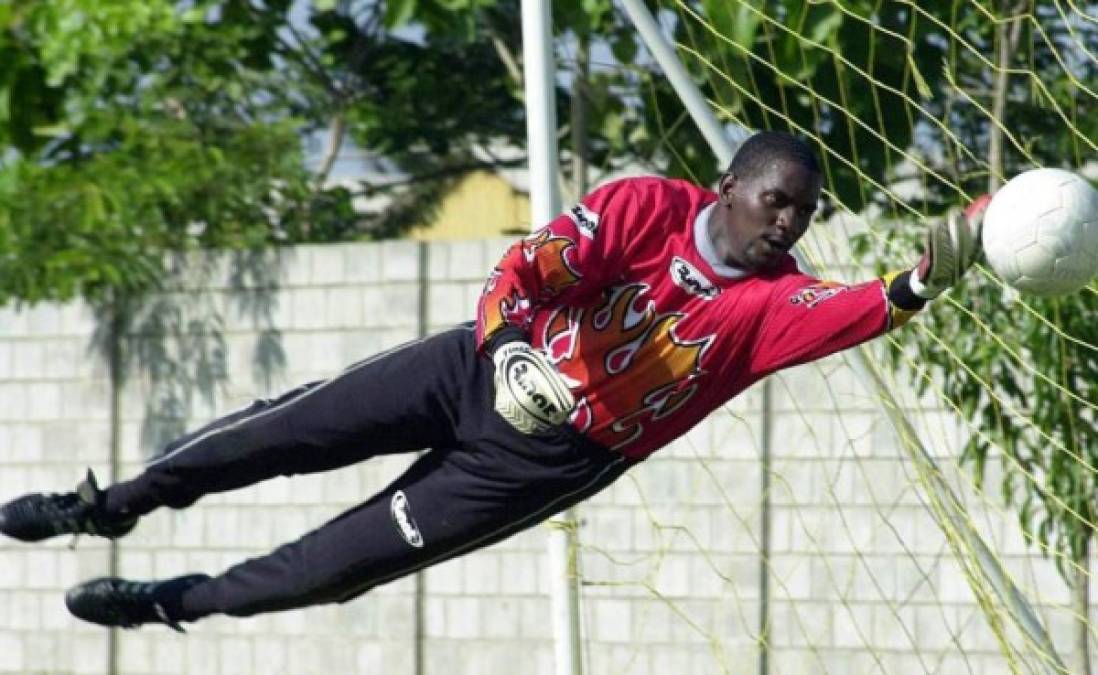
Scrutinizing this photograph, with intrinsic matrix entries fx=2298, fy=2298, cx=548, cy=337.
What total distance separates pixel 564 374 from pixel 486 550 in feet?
12.4

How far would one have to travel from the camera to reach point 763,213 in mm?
5238

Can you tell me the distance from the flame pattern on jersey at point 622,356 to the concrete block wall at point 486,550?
2.49 metres

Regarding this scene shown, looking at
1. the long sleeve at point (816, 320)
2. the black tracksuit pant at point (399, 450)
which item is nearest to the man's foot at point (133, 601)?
the black tracksuit pant at point (399, 450)

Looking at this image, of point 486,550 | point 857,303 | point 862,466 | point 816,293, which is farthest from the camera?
point 486,550

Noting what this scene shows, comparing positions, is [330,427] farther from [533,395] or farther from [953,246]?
[953,246]

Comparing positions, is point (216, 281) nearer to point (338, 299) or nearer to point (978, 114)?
point (338, 299)

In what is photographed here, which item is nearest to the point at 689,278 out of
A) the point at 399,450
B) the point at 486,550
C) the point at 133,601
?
the point at 399,450

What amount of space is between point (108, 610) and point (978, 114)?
4637mm

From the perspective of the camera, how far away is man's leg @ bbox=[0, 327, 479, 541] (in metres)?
5.54

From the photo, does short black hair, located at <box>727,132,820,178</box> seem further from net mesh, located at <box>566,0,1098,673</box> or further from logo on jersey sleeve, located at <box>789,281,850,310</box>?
net mesh, located at <box>566,0,1098,673</box>

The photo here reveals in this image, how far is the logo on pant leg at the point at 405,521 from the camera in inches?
220

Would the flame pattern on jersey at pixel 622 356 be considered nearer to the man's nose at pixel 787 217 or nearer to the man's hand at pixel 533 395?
the man's nose at pixel 787 217

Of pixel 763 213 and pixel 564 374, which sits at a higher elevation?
pixel 763 213

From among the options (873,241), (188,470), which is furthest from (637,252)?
(873,241)
